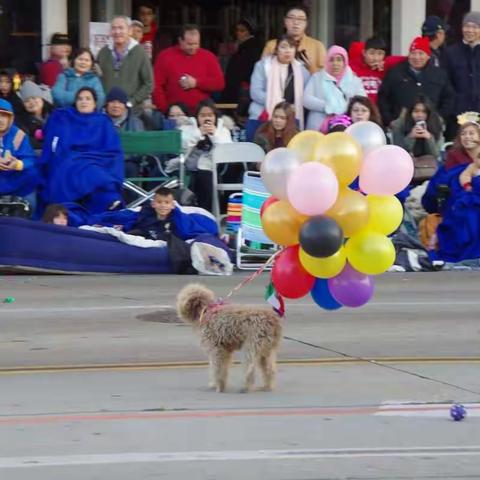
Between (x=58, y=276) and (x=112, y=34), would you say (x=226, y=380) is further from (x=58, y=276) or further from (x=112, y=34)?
(x=112, y=34)

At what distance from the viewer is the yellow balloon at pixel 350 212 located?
8211mm

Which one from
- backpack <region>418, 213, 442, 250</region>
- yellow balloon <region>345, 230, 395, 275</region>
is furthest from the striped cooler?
Result: yellow balloon <region>345, 230, 395, 275</region>

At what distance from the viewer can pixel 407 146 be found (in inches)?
624

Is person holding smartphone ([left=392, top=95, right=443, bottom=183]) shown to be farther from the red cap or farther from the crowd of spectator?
the red cap

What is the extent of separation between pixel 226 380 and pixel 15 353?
211cm

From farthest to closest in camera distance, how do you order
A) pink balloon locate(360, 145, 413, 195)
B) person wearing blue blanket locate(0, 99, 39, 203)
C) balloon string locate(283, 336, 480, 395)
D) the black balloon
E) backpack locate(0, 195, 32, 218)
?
person wearing blue blanket locate(0, 99, 39, 203) → backpack locate(0, 195, 32, 218) → balloon string locate(283, 336, 480, 395) → pink balloon locate(360, 145, 413, 195) → the black balloon

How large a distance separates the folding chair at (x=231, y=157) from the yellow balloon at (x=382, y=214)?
23.5 ft

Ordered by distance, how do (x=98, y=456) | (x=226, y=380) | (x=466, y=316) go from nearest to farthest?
(x=98, y=456), (x=226, y=380), (x=466, y=316)

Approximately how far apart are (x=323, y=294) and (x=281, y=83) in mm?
7691

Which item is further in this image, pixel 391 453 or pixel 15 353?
pixel 15 353

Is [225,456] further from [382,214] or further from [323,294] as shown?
[382,214]

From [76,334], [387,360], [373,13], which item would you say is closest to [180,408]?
[387,360]

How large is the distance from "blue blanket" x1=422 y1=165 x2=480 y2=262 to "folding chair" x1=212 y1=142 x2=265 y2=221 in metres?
2.03

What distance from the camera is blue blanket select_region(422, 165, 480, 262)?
14.7m
